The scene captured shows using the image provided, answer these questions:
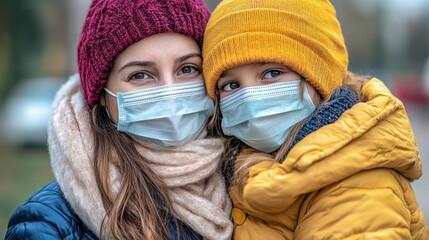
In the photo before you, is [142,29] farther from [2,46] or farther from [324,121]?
[2,46]

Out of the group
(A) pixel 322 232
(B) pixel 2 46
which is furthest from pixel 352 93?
(B) pixel 2 46

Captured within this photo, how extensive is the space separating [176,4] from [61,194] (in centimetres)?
101

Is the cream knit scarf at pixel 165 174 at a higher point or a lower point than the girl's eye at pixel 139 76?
lower

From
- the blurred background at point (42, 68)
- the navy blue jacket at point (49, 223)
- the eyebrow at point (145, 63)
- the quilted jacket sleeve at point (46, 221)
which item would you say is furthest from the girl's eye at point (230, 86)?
the blurred background at point (42, 68)

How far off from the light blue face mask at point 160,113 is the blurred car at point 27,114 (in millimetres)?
11640

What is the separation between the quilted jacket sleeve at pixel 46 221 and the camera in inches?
124

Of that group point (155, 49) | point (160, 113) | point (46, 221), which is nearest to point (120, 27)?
point (155, 49)

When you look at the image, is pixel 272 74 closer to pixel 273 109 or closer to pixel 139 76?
pixel 273 109

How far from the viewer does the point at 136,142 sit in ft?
11.2

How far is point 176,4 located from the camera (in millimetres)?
3436

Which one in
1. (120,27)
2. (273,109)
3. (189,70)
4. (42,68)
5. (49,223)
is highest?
(120,27)

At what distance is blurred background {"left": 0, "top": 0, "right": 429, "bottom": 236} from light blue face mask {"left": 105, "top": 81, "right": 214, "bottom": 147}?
4.28 m

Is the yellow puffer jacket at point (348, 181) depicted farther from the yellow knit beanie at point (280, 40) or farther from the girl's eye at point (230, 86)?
the girl's eye at point (230, 86)

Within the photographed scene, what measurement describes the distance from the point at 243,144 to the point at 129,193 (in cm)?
60
